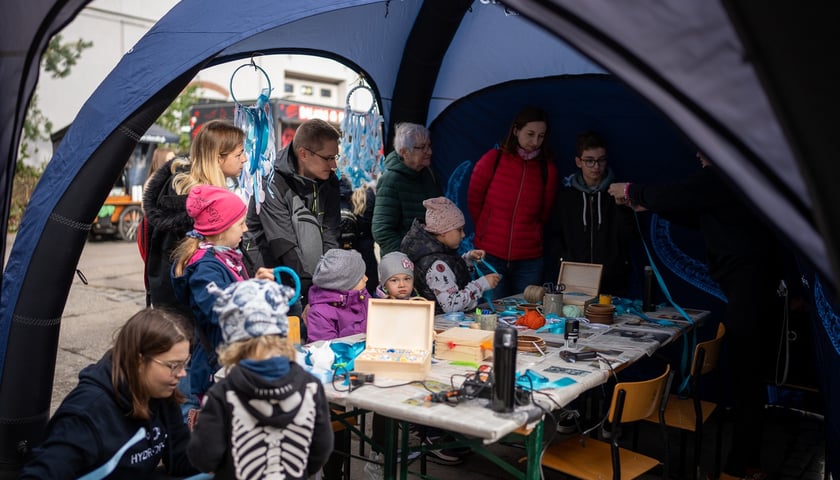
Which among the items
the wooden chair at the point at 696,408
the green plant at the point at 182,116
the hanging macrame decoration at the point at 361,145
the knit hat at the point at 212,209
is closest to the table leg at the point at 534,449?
the wooden chair at the point at 696,408

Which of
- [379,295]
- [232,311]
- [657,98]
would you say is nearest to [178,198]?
[379,295]

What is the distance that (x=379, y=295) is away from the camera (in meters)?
3.69

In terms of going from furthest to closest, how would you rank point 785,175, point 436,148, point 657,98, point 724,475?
1. point 436,148
2. point 724,475
3. point 657,98
4. point 785,175

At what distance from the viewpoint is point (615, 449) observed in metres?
2.84

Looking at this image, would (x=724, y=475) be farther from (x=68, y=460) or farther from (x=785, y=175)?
(x=68, y=460)

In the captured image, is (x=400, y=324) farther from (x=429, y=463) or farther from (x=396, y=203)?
(x=396, y=203)

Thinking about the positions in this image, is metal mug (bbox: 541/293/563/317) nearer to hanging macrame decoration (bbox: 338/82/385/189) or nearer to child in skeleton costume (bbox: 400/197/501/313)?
child in skeleton costume (bbox: 400/197/501/313)

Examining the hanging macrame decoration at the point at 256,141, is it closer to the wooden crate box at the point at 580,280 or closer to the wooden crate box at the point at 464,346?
the wooden crate box at the point at 464,346

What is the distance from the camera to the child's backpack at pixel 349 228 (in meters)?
4.99

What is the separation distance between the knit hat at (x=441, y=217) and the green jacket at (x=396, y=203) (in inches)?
30.2

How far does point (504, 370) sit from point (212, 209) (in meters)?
1.42

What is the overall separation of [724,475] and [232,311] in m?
2.78

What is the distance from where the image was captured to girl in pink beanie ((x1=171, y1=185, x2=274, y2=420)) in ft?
9.56

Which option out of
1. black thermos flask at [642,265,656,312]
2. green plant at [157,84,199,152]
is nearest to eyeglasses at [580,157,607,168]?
black thermos flask at [642,265,656,312]
